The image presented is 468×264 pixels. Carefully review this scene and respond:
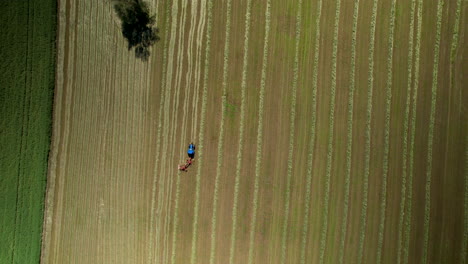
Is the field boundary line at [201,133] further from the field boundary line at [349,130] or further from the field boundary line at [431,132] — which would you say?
the field boundary line at [431,132]

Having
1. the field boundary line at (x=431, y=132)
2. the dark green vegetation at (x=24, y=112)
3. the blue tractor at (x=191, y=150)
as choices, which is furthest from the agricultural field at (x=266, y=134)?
the dark green vegetation at (x=24, y=112)

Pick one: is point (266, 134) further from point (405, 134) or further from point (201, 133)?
point (405, 134)

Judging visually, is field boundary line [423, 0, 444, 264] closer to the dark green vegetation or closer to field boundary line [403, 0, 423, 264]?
field boundary line [403, 0, 423, 264]

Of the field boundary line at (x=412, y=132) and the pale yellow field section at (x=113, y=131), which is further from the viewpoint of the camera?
the pale yellow field section at (x=113, y=131)

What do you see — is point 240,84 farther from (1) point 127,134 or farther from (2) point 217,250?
(2) point 217,250

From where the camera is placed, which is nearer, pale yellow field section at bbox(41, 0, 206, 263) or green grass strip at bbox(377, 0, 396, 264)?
green grass strip at bbox(377, 0, 396, 264)

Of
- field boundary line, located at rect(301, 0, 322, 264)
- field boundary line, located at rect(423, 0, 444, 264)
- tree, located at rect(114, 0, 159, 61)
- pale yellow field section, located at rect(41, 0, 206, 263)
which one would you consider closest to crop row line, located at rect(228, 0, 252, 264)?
pale yellow field section, located at rect(41, 0, 206, 263)

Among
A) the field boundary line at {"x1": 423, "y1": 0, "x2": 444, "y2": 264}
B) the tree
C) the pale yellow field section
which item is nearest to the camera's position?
the field boundary line at {"x1": 423, "y1": 0, "x2": 444, "y2": 264}
